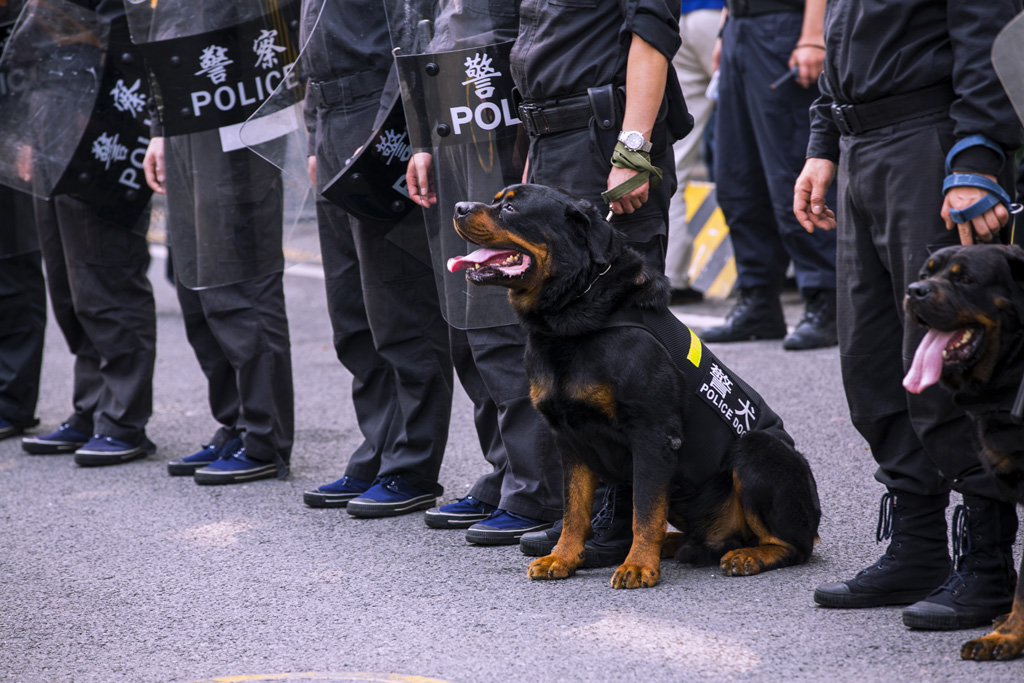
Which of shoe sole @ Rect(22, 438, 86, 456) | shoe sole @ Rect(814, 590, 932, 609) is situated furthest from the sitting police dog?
shoe sole @ Rect(22, 438, 86, 456)

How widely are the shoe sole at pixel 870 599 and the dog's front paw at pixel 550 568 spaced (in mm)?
810

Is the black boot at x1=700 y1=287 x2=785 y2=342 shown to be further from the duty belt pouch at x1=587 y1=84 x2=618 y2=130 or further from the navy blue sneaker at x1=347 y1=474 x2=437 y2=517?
the duty belt pouch at x1=587 y1=84 x2=618 y2=130

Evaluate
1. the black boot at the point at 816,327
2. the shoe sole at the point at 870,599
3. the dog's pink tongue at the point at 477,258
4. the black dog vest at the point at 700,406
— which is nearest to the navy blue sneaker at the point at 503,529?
the black dog vest at the point at 700,406

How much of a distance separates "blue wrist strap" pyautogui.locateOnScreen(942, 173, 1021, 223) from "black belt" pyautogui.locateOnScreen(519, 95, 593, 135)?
127 centimetres

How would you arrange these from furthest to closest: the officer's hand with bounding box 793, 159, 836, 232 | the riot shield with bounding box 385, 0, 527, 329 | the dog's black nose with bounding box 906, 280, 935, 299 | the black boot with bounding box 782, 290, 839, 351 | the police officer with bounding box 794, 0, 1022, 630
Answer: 1. the black boot with bounding box 782, 290, 839, 351
2. the riot shield with bounding box 385, 0, 527, 329
3. the officer's hand with bounding box 793, 159, 836, 232
4. the police officer with bounding box 794, 0, 1022, 630
5. the dog's black nose with bounding box 906, 280, 935, 299

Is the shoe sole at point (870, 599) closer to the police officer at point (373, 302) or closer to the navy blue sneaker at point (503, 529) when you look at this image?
the navy blue sneaker at point (503, 529)

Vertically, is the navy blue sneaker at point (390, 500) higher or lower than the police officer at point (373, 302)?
lower

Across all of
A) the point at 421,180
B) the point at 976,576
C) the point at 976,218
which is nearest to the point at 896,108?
the point at 976,218

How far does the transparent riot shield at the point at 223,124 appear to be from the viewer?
4.73m

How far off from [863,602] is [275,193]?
118 inches

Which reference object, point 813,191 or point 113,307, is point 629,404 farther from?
point 113,307

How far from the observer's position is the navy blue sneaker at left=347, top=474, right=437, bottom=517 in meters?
4.43

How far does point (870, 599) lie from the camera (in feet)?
10.4

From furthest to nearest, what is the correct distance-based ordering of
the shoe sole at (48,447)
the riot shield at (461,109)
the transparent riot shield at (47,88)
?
1. the shoe sole at (48,447)
2. the transparent riot shield at (47,88)
3. the riot shield at (461,109)
